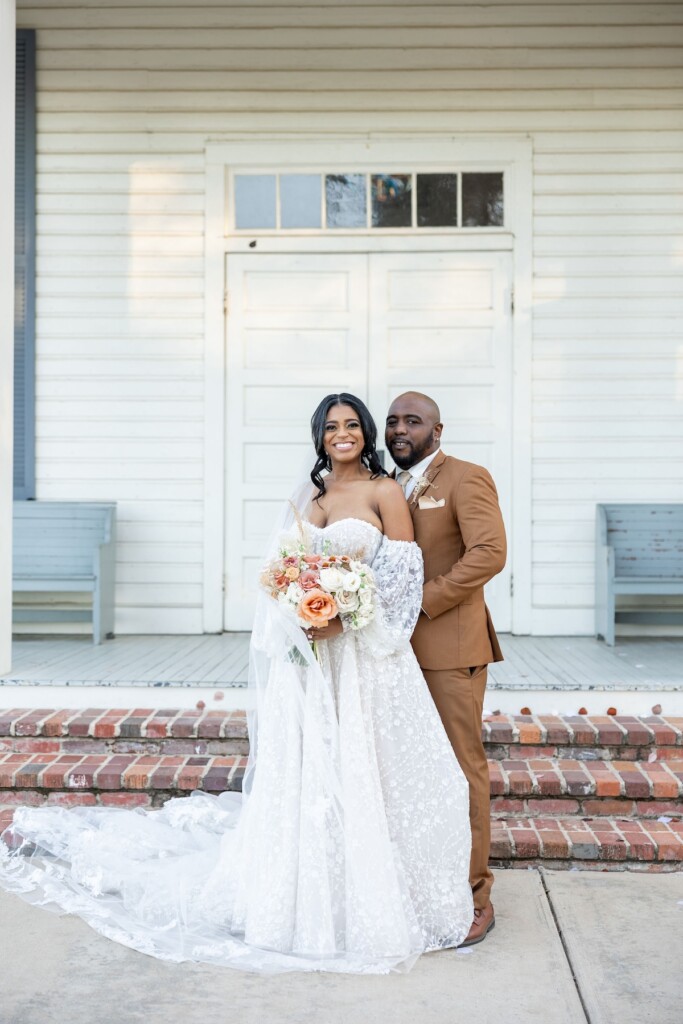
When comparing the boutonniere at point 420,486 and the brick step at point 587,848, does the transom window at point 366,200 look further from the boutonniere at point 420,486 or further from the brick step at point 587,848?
the brick step at point 587,848

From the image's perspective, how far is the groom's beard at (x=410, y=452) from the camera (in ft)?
10.5

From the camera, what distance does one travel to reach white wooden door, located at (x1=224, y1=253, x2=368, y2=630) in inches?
247

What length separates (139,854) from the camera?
353 centimetres

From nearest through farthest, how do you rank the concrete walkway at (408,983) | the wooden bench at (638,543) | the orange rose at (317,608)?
the concrete walkway at (408,983) → the orange rose at (317,608) → the wooden bench at (638,543)

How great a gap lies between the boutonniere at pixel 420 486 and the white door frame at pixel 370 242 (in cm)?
304

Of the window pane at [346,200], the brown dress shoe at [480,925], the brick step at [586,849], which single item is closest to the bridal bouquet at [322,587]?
the brown dress shoe at [480,925]

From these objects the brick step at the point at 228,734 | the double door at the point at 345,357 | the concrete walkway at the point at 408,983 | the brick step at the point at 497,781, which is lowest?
the concrete walkway at the point at 408,983

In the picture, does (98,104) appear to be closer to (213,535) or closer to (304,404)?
(304,404)

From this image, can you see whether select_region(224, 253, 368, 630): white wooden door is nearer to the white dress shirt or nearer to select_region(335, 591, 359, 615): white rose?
the white dress shirt

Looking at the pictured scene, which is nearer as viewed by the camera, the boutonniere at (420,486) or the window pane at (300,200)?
the boutonniere at (420,486)

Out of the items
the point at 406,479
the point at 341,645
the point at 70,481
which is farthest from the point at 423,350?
the point at 341,645

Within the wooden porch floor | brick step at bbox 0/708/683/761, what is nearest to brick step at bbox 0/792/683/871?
brick step at bbox 0/708/683/761

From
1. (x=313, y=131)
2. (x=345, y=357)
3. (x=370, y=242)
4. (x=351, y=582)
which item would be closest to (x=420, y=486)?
(x=351, y=582)

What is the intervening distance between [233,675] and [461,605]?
6.70 ft
